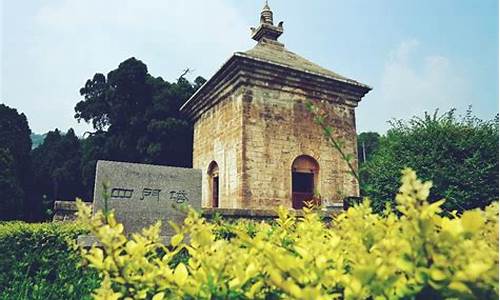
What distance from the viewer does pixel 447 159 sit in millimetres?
7785

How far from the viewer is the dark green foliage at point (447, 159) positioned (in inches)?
290

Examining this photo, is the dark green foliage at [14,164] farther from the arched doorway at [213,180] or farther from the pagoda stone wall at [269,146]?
the pagoda stone wall at [269,146]

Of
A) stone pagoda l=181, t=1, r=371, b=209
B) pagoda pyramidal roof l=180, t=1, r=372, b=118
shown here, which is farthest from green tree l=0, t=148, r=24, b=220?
stone pagoda l=181, t=1, r=371, b=209

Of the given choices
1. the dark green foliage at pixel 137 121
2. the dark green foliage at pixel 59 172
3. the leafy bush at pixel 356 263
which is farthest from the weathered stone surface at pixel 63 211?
the dark green foliage at pixel 59 172

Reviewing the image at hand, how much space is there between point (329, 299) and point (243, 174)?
9801 millimetres

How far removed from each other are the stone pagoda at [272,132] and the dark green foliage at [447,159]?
303 cm

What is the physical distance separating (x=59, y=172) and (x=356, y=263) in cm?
2112

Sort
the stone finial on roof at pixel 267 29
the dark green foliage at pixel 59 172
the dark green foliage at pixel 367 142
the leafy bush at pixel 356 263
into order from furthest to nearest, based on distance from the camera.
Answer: the dark green foliage at pixel 367 142, the dark green foliage at pixel 59 172, the stone finial on roof at pixel 267 29, the leafy bush at pixel 356 263

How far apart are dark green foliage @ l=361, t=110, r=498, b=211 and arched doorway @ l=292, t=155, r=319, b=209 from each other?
11.6 ft

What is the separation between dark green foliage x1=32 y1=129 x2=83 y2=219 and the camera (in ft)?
65.3

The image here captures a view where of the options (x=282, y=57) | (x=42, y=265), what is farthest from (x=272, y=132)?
(x=42, y=265)

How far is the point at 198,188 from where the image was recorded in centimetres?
637

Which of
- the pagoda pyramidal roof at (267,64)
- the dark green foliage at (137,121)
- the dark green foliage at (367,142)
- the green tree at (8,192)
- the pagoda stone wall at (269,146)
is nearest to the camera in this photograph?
the pagoda stone wall at (269,146)

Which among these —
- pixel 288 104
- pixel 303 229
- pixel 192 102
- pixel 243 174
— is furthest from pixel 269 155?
pixel 303 229
